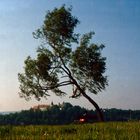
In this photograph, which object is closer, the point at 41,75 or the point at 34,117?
the point at 41,75

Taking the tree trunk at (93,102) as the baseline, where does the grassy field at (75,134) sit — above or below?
below

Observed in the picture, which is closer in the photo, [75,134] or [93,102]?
[75,134]

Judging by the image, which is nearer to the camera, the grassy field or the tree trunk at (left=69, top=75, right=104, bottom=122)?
the grassy field

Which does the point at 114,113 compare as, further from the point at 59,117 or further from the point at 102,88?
the point at 102,88

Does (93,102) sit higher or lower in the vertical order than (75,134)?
higher

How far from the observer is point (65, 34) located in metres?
57.1

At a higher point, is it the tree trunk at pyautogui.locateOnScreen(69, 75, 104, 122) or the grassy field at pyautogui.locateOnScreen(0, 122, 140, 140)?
the tree trunk at pyautogui.locateOnScreen(69, 75, 104, 122)

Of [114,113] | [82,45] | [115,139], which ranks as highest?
[82,45]

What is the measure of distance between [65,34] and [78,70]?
489cm

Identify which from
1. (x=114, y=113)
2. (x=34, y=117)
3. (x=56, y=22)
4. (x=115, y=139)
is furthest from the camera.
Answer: (x=34, y=117)

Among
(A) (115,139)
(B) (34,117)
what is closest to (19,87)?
(B) (34,117)

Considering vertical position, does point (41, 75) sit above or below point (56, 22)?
below

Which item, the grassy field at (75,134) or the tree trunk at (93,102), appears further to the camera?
the tree trunk at (93,102)

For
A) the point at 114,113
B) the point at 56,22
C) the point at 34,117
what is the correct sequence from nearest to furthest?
the point at 56,22 → the point at 114,113 → the point at 34,117
